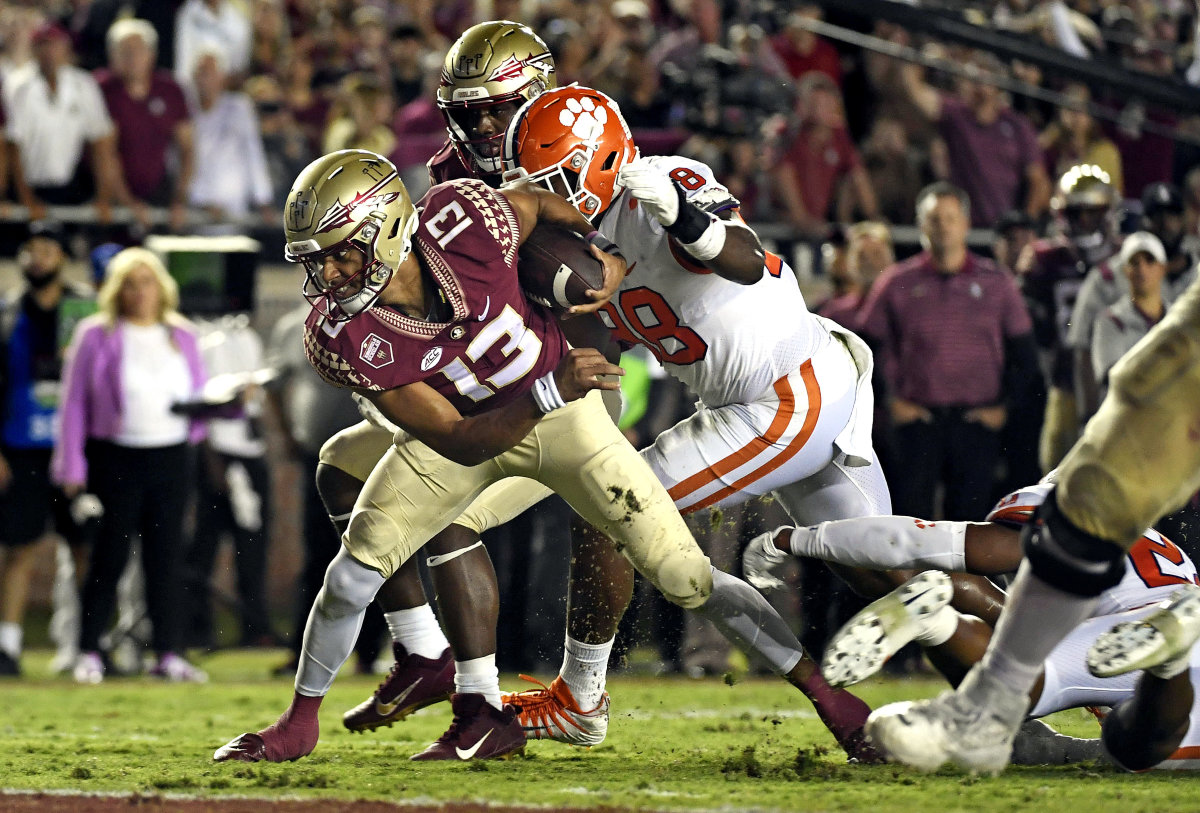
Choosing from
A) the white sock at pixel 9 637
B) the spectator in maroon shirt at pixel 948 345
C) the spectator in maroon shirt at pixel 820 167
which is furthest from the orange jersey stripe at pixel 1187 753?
the white sock at pixel 9 637

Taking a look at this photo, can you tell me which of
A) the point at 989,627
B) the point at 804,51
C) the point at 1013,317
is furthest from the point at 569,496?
the point at 804,51

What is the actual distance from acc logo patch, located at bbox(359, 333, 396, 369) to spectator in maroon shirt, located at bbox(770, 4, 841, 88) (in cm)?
618

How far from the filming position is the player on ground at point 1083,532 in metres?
3.52

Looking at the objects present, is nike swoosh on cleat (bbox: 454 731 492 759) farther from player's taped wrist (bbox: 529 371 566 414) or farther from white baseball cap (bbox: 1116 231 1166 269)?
white baseball cap (bbox: 1116 231 1166 269)

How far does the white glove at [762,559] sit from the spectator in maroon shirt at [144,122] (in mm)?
5100

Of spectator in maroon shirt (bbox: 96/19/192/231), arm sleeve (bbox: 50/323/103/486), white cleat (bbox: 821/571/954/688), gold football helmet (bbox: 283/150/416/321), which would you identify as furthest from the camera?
spectator in maroon shirt (bbox: 96/19/192/231)

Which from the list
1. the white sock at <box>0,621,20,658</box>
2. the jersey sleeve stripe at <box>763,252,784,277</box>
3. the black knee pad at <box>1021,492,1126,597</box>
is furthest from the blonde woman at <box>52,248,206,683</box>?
the black knee pad at <box>1021,492,1126,597</box>

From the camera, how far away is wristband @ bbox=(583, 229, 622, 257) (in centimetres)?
458

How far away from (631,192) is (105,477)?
4.04 metres

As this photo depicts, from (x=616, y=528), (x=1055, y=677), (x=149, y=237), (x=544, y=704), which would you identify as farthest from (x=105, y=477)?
(x=1055, y=677)

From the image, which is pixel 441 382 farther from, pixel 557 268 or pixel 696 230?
pixel 696 230

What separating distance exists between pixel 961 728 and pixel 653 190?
1.58m

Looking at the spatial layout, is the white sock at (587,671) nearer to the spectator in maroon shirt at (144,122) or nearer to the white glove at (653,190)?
the white glove at (653,190)

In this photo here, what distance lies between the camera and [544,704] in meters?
5.11
